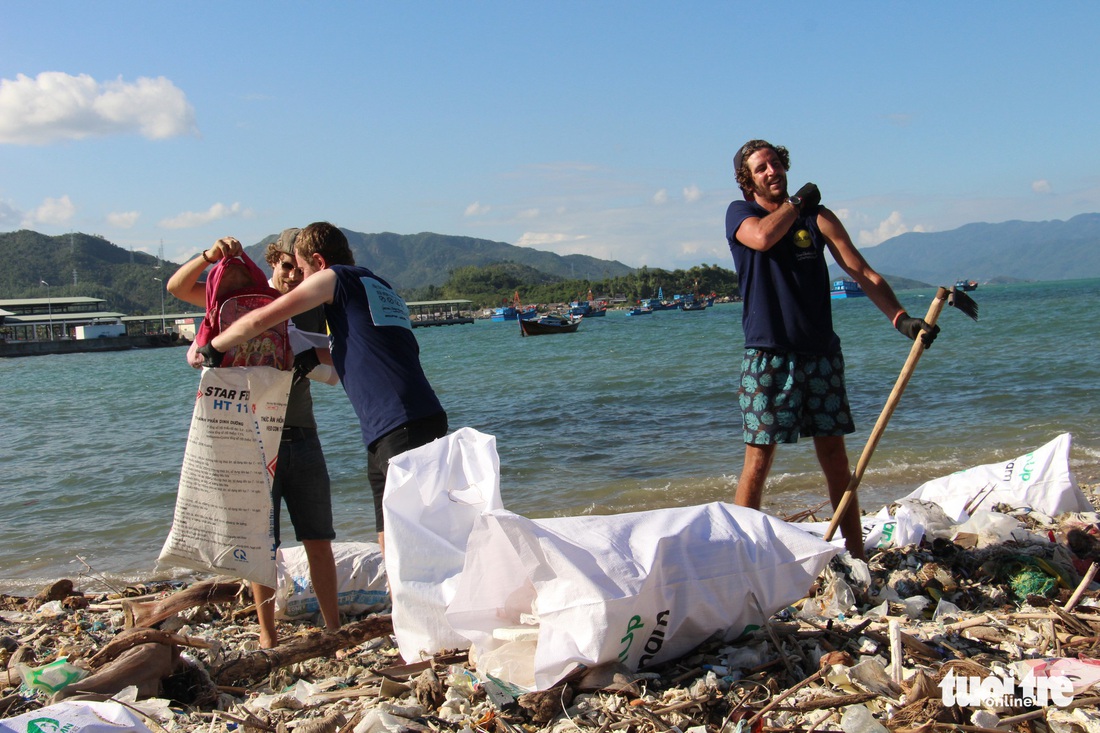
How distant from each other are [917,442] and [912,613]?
18.9 ft

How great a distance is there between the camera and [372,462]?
3.06 m

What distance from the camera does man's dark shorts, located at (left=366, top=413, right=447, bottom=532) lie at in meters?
2.94

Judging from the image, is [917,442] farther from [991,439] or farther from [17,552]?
[17,552]

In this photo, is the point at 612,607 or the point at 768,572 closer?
the point at 612,607

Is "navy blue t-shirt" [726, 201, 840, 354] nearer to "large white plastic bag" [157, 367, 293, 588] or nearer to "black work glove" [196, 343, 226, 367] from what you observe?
"large white plastic bag" [157, 367, 293, 588]

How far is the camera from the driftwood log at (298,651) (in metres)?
2.87

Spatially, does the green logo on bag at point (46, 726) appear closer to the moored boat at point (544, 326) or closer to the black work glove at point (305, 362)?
the black work glove at point (305, 362)

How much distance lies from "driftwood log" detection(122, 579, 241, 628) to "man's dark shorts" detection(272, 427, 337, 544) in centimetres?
83

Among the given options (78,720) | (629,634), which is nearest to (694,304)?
(629,634)

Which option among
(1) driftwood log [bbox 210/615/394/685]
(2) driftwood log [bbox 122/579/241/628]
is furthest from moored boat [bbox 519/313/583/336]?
(1) driftwood log [bbox 210/615/394/685]

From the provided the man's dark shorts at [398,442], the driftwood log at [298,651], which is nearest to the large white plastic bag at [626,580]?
the man's dark shorts at [398,442]

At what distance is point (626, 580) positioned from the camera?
230cm

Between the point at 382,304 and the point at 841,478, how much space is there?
2.00 meters

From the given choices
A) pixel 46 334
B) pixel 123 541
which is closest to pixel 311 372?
pixel 123 541
